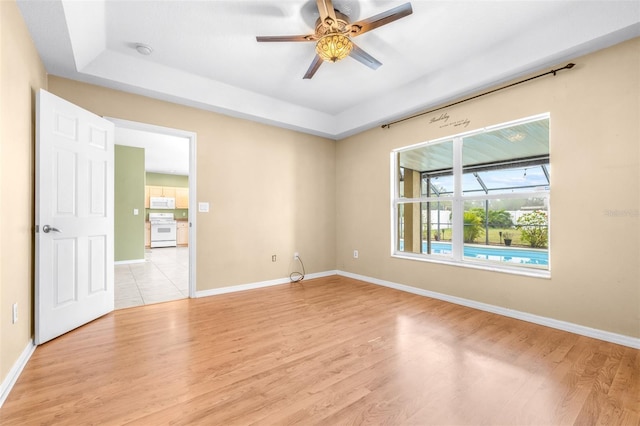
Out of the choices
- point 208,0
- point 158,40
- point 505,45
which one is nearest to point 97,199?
point 158,40

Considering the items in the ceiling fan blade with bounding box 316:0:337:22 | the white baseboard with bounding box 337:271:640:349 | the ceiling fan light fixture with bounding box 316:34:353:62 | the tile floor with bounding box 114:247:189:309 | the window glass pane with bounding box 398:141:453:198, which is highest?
the ceiling fan blade with bounding box 316:0:337:22

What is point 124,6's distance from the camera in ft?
7.62

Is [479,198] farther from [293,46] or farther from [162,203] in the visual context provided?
[162,203]

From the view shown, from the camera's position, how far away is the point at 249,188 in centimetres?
425

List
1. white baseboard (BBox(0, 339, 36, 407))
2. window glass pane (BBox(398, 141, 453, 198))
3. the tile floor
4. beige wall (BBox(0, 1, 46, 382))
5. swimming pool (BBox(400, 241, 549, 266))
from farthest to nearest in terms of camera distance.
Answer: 1. window glass pane (BBox(398, 141, 453, 198))
2. the tile floor
3. swimming pool (BBox(400, 241, 549, 266))
4. beige wall (BBox(0, 1, 46, 382))
5. white baseboard (BBox(0, 339, 36, 407))

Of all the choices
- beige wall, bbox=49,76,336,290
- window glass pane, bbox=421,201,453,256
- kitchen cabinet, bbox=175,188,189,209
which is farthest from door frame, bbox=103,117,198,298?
kitchen cabinet, bbox=175,188,189,209

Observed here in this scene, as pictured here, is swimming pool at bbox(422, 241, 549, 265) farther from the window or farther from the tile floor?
the tile floor

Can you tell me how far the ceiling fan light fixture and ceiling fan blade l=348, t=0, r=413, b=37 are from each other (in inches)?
3.8

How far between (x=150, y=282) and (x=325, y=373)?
3.89m

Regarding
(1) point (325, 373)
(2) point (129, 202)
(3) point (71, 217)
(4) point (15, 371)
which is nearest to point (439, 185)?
(1) point (325, 373)

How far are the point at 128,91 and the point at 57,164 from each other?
128cm

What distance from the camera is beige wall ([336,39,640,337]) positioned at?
2303 mm

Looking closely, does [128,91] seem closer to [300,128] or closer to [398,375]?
[300,128]

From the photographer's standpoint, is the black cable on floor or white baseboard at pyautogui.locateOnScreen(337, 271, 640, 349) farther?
the black cable on floor
